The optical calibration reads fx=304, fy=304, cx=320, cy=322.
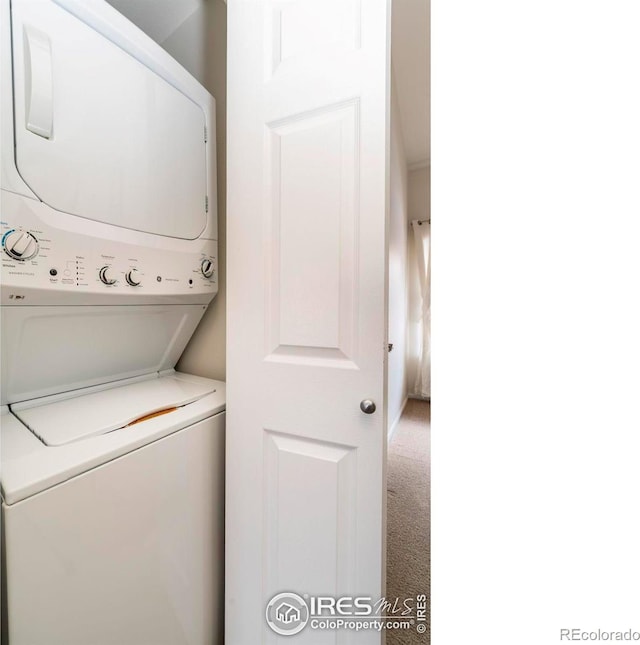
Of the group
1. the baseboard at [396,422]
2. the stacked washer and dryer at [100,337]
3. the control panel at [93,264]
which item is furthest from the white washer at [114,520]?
the baseboard at [396,422]

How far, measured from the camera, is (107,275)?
883 millimetres

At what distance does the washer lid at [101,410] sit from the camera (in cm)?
78

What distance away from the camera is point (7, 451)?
68 cm

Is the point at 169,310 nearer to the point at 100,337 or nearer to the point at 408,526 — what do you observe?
the point at 100,337

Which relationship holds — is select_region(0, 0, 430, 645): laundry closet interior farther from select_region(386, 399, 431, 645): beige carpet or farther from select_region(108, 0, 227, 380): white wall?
select_region(386, 399, 431, 645): beige carpet

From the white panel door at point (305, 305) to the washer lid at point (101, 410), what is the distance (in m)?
0.22

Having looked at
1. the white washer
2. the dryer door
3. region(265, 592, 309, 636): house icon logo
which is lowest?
region(265, 592, 309, 636): house icon logo

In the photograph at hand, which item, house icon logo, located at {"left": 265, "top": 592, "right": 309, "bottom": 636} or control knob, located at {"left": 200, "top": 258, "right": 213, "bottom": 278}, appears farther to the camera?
control knob, located at {"left": 200, "top": 258, "right": 213, "bottom": 278}

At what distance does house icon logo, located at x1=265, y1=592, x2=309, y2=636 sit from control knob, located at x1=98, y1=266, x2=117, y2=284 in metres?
1.08

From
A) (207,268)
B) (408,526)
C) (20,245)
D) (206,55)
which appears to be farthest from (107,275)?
(408,526)

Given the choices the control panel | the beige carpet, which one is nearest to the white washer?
the control panel

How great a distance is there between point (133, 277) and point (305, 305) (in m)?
0.55

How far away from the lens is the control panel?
2.36 ft
